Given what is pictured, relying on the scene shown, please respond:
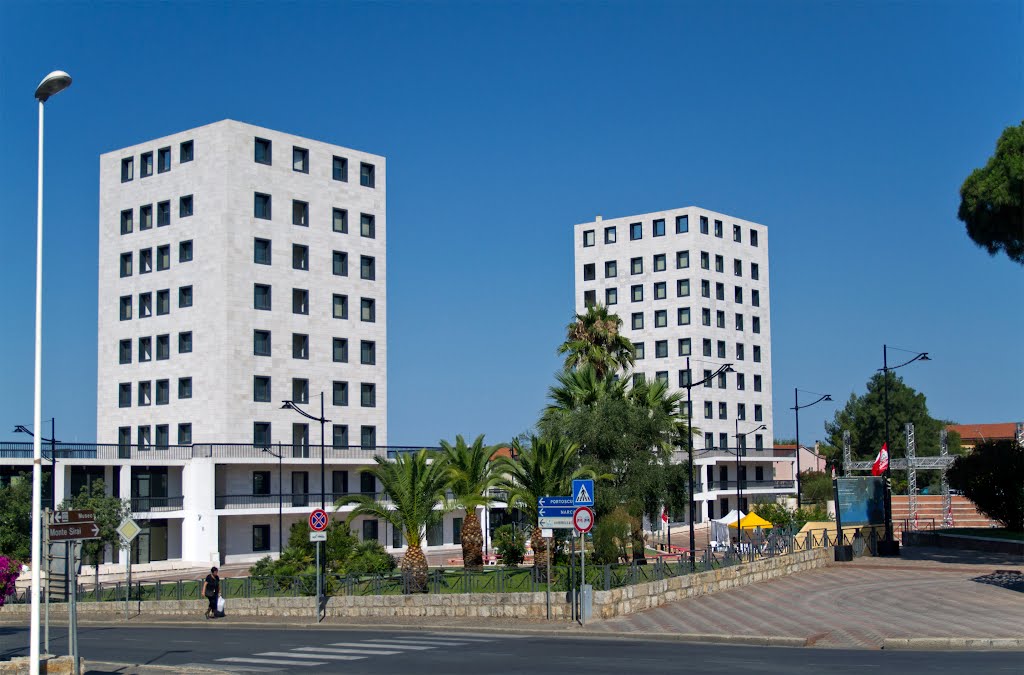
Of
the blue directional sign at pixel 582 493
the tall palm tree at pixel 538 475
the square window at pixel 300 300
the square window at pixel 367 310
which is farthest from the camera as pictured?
the square window at pixel 367 310

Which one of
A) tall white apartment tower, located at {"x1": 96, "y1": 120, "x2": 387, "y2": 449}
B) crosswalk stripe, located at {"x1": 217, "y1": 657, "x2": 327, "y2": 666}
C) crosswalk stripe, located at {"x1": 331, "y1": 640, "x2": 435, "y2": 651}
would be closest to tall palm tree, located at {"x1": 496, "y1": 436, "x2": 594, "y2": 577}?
crosswalk stripe, located at {"x1": 331, "y1": 640, "x2": 435, "y2": 651}

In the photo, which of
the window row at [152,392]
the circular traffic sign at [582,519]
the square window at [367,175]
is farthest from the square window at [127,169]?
the circular traffic sign at [582,519]

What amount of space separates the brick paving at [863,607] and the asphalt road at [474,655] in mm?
1990

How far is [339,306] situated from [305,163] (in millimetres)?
9703

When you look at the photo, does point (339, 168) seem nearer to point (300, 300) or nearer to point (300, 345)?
point (300, 300)

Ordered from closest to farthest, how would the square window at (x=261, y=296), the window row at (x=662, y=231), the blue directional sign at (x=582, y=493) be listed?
the blue directional sign at (x=582, y=493) → the square window at (x=261, y=296) → the window row at (x=662, y=231)

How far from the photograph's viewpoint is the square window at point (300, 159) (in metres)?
70.3

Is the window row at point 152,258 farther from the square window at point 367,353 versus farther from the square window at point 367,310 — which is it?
the square window at point 367,353

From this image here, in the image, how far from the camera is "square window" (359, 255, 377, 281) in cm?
7338

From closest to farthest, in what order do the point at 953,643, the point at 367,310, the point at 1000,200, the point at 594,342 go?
the point at 953,643
the point at 1000,200
the point at 594,342
the point at 367,310

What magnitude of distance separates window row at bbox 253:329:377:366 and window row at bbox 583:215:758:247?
113 ft

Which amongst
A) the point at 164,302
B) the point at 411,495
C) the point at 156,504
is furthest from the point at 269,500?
the point at 411,495

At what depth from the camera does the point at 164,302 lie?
6800 centimetres

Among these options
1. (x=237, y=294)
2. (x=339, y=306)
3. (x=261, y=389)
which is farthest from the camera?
(x=339, y=306)
